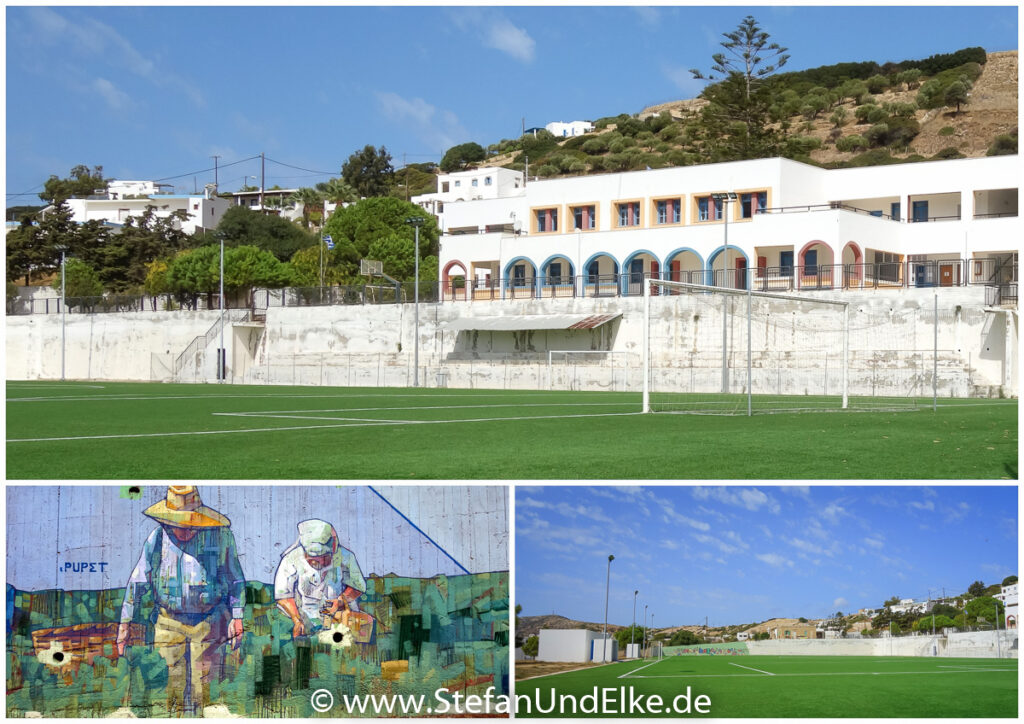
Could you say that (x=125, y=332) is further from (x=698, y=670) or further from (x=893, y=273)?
(x=698, y=670)

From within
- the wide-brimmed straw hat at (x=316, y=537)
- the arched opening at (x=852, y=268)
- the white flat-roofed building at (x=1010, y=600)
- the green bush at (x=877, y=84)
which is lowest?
the white flat-roofed building at (x=1010, y=600)

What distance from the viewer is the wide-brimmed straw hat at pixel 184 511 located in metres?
8.07

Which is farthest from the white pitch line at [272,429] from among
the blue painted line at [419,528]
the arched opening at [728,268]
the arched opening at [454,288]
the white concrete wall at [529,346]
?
the arched opening at [454,288]

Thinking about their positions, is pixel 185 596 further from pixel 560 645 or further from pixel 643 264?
pixel 643 264

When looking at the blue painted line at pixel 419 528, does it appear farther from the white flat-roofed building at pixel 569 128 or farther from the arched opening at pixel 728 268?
the white flat-roofed building at pixel 569 128

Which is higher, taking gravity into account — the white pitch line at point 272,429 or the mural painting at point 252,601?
the white pitch line at point 272,429

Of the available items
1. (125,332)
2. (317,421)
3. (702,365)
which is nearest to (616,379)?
(702,365)

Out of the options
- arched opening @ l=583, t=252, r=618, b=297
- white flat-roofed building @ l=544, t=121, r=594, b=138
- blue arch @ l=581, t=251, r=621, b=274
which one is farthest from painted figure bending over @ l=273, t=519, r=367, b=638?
white flat-roofed building @ l=544, t=121, r=594, b=138

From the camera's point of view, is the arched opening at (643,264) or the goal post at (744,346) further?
the arched opening at (643,264)

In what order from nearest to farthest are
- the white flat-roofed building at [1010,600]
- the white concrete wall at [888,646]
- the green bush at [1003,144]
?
the white flat-roofed building at [1010,600], the white concrete wall at [888,646], the green bush at [1003,144]

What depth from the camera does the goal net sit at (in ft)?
136

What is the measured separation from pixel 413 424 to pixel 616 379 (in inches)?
1157

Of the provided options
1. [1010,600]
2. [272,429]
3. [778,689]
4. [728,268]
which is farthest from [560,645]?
[728,268]

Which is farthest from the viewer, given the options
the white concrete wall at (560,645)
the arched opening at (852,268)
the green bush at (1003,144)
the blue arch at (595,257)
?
the green bush at (1003,144)
